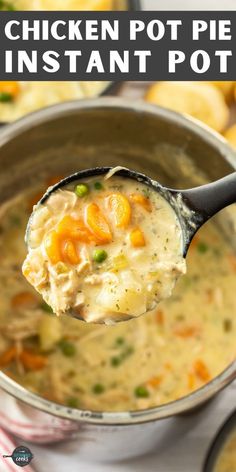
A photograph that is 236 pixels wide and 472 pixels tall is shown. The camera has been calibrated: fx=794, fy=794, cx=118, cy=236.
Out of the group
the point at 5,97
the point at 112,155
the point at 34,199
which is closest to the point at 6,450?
the point at 34,199

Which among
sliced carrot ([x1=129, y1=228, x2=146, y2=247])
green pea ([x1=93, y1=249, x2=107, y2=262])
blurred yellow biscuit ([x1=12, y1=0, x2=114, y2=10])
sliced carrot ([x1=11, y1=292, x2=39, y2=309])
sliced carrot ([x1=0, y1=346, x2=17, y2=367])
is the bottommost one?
sliced carrot ([x1=0, y1=346, x2=17, y2=367])

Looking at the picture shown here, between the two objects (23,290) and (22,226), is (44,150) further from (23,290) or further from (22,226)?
(23,290)

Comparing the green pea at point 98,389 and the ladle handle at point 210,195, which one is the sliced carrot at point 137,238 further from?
the green pea at point 98,389

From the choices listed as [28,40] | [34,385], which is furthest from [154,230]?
[28,40]

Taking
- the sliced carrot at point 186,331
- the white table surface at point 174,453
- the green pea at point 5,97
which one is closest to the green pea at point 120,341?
the sliced carrot at point 186,331

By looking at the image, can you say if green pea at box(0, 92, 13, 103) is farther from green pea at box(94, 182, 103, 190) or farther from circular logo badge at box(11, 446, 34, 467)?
circular logo badge at box(11, 446, 34, 467)

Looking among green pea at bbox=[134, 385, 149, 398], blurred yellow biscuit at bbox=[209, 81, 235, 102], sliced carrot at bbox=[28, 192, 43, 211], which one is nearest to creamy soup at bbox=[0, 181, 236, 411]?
green pea at bbox=[134, 385, 149, 398]

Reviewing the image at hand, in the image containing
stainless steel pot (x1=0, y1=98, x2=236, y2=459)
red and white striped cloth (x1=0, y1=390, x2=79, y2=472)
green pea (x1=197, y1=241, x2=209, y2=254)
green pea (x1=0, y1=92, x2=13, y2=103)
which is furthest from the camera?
green pea (x1=0, y1=92, x2=13, y2=103)
